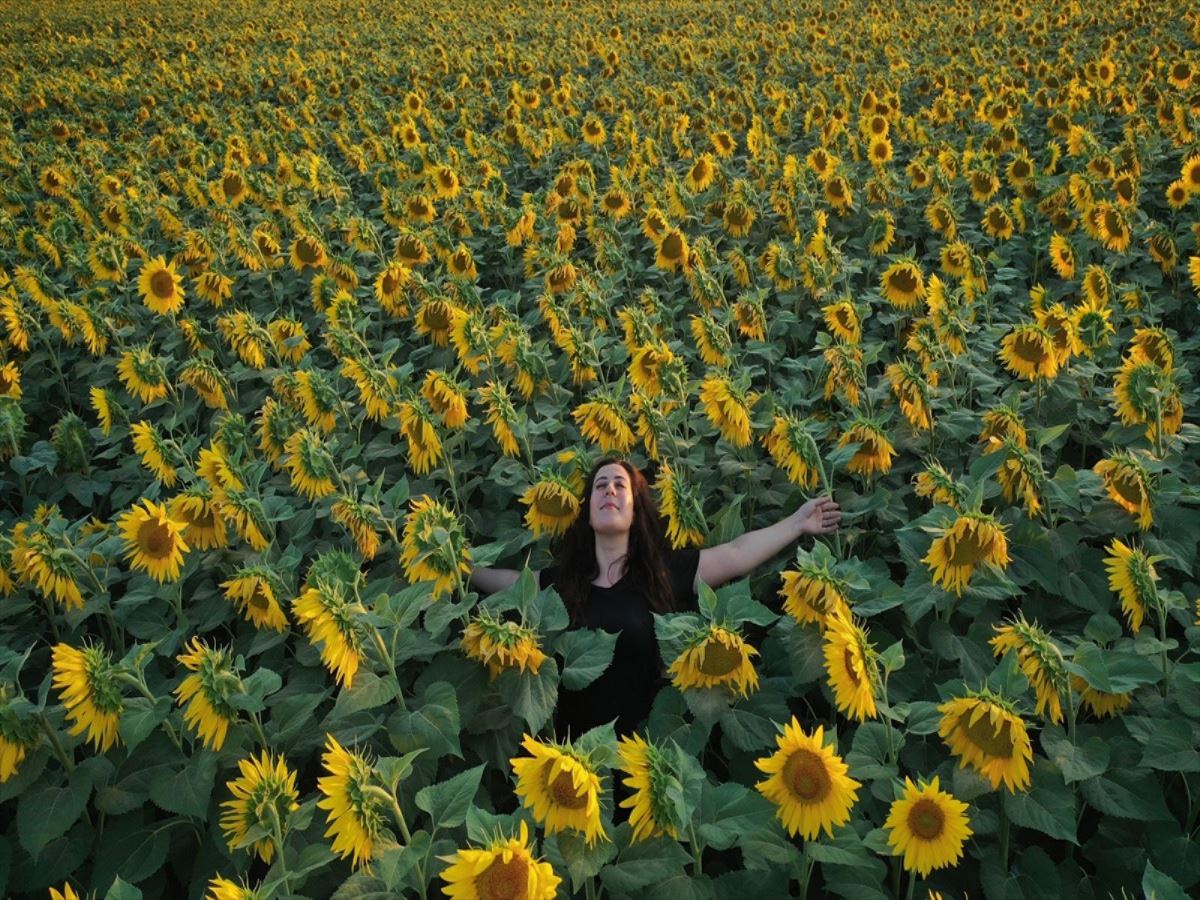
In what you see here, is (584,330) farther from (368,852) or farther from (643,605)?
(368,852)

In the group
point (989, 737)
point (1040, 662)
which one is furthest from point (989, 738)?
point (1040, 662)

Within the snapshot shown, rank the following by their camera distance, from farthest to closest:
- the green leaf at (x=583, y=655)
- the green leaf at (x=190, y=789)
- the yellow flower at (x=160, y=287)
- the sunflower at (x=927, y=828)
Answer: the yellow flower at (x=160, y=287)
the green leaf at (x=583, y=655)
the green leaf at (x=190, y=789)
the sunflower at (x=927, y=828)

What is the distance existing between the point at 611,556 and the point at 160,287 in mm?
4040

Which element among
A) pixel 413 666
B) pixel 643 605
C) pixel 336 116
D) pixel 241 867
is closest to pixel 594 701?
pixel 643 605

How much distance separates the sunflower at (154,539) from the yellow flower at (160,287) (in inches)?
119

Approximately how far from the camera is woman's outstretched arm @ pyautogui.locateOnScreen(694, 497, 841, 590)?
11.2 ft

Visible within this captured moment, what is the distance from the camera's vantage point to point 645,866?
7.35ft

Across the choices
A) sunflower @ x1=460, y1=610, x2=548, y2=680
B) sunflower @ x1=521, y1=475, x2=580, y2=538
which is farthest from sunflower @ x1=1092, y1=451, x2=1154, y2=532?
sunflower @ x1=460, y1=610, x2=548, y2=680

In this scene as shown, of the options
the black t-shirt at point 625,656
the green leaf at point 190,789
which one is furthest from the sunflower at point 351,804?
the black t-shirt at point 625,656

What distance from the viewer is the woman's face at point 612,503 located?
3.52 meters

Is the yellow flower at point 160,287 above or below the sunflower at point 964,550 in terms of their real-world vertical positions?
below

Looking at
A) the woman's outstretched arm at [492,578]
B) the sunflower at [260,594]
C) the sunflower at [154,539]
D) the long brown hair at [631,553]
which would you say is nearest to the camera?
the sunflower at [260,594]

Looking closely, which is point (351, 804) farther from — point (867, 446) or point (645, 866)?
point (867, 446)

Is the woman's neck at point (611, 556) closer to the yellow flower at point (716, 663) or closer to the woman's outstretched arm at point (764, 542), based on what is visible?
the woman's outstretched arm at point (764, 542)
